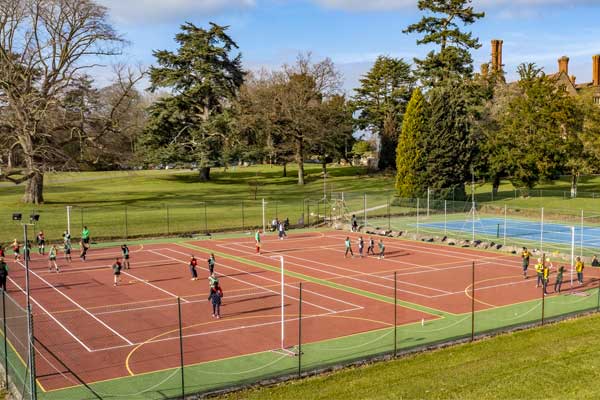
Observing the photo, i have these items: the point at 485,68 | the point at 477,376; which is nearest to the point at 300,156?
the point at 485,68

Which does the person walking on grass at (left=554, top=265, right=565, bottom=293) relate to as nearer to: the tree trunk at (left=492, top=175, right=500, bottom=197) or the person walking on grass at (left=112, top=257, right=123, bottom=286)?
the person walking on grass at (left=112, top=257, right=123, bottom=286)

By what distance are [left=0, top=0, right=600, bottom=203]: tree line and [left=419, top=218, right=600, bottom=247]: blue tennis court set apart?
32.8 feet

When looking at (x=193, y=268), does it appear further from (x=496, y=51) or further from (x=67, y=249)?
(x=496, y=51)

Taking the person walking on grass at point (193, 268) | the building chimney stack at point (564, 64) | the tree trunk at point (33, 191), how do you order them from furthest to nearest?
1. the building chimney stack at point (564, 64)
2. the tree trunk at point (33, 191)
3. the person walking on grass at point (193, 268)

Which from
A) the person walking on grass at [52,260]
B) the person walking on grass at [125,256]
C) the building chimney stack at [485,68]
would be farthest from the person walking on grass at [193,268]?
the building chimney stack at [485,68]

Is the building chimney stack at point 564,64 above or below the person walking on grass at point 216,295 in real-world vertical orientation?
above

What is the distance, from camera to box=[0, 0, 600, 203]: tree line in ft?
202

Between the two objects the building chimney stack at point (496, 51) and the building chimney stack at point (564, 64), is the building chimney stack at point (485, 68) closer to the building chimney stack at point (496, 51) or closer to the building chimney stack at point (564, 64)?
the building chimney stack at point (496, 51)

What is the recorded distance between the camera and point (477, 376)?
1636 centimetres

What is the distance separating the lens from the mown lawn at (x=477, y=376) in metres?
15.2

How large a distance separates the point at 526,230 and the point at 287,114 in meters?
46.8

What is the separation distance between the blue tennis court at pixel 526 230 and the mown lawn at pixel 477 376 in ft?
90.0

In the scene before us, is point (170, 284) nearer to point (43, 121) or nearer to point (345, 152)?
point (43, 121)

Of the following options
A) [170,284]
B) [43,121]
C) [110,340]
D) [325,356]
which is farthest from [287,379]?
[43,121]
